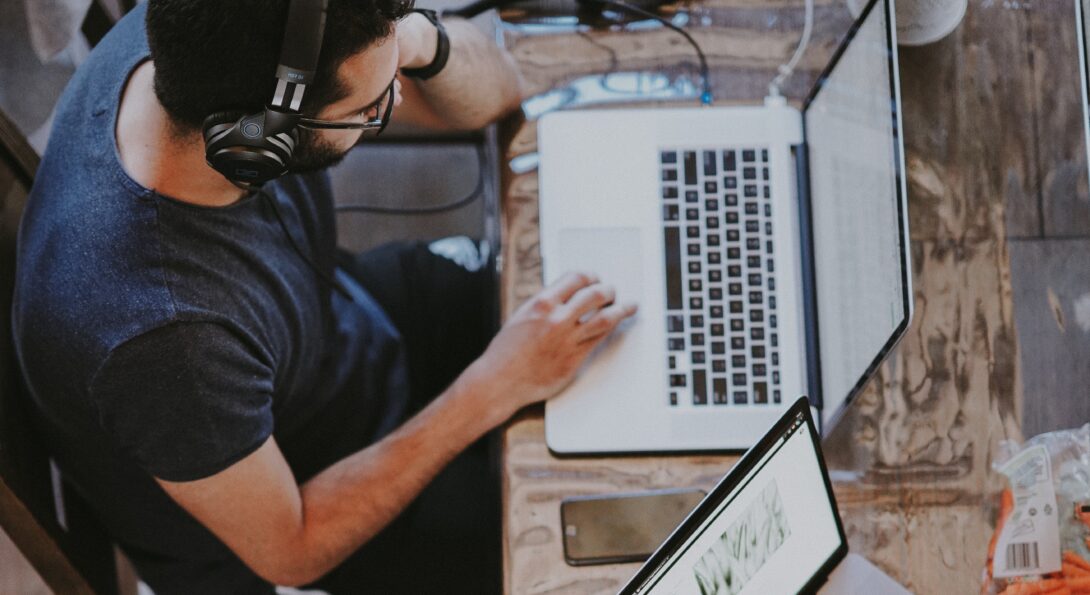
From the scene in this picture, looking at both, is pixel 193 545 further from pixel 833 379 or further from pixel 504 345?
pixel 833 379

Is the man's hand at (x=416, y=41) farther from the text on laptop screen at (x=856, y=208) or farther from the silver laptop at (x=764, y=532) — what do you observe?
the silver laptop at (x=764, y=532)

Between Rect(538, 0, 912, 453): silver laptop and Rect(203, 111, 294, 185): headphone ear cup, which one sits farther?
Rect(538, 0, 912, 453): silver laptop

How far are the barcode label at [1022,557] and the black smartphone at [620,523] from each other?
1.03 ft

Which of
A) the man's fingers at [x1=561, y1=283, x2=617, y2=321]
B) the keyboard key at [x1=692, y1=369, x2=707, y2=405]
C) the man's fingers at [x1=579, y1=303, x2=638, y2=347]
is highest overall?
the man's fingers at [x1=561, y1=283, x2=617, y2=321]

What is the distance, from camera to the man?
31.7 inches

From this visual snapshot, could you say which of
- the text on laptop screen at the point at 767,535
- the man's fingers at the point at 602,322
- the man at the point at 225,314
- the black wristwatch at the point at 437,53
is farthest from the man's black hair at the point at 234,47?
the text on laptop screen at the point at 767,535

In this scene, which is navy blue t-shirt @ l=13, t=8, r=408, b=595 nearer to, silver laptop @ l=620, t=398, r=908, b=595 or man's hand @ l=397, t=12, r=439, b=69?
man's hand @ l=397, t=12, r=439, b=69

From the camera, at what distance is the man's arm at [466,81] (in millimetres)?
1108

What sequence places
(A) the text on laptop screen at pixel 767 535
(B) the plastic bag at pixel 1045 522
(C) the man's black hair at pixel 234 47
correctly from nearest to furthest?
(C) the man's black hair at pixel 234 47, (A) the text on laptop screen at pixel 767 535, (B) the plastic bag at pixel 1045 522

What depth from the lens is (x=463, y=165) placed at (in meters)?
1.73

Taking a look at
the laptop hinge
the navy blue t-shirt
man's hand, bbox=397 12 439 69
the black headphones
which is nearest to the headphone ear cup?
the black headphones

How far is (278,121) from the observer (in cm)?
76

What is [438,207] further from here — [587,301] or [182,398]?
[182,398]

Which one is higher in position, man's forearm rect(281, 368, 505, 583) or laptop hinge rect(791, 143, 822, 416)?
laptop hinge rect(791, 143, 822, 416)
